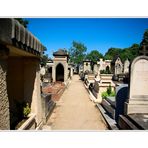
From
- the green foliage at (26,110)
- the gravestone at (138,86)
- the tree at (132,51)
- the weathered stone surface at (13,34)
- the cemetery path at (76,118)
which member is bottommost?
the cemetery path at (76,118)

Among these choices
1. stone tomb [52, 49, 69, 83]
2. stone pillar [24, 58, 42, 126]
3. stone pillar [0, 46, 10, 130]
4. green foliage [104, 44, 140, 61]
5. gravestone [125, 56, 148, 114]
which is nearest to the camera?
stone pillar [0, 46, 10, 130]

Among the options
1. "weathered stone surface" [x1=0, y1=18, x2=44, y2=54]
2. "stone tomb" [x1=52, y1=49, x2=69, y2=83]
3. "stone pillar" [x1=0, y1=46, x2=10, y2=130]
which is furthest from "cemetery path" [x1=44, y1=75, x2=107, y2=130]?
"stone tomb" [x1=52, y1=49, x2=69, y2=83]

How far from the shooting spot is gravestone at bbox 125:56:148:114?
6.39m

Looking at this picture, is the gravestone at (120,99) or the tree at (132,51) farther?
the tree at (132,51)

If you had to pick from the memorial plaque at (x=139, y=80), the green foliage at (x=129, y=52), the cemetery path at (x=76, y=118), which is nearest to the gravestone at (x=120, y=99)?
the cemetery path at (x=76, y=118)

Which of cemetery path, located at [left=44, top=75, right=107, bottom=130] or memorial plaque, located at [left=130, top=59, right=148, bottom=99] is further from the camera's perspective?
cemetery path, located at [left=44, top=75, right=107, bottom=130]

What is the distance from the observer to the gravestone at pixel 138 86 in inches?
252

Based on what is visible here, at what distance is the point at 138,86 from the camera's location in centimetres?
647

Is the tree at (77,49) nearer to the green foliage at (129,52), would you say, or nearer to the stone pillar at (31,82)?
the green foliage at (129,52)

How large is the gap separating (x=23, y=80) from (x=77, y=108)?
422 cm

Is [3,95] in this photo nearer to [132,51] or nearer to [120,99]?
[120,99]

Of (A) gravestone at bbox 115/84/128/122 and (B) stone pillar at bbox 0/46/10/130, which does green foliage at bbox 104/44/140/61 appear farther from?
(B) stone pillar at bbox 0/46/10/130

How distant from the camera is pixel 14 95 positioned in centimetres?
591
